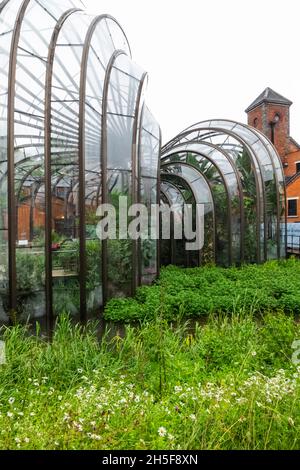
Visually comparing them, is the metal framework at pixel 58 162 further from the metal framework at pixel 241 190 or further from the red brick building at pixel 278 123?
the red brick building at pixel 278 123

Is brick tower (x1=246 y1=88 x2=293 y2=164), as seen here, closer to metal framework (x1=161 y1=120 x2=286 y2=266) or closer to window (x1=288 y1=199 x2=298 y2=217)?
window (x1=288 y1=199 x2=298 y2=217)

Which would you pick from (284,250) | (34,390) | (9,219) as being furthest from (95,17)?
(284,250)

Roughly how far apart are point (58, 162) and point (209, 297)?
4513 millimetres

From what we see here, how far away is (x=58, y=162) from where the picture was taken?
21.0 ft

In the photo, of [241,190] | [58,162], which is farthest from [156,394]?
[241,190]

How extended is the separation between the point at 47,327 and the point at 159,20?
7816mm

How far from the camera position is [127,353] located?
4383 millimetres

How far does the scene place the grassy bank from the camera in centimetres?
232

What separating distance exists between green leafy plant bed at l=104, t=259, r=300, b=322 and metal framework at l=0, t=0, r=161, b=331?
67 centimetres
